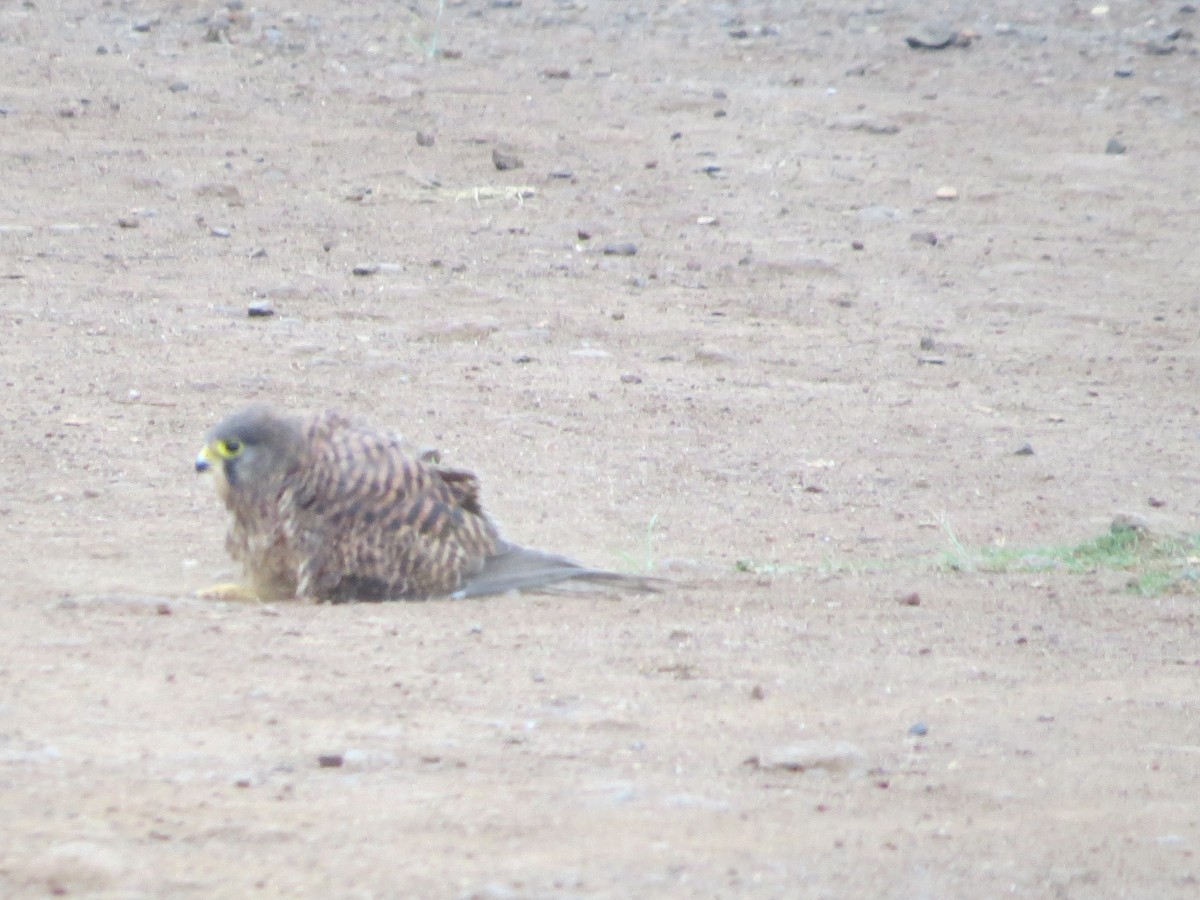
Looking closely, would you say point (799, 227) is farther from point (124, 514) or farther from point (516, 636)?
point (516, 636)

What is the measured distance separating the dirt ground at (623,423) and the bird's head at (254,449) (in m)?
0.42

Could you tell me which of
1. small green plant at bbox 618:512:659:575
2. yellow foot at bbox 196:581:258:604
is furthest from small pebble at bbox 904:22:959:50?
yellow foot at bbox 196:581:258:604

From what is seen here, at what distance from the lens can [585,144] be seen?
1169 cm

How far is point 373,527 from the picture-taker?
5180 millimetres

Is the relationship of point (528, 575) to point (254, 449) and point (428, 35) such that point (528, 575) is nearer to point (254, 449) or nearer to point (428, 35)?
point (254, 449)

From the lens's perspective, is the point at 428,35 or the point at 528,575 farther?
the point at 428,35

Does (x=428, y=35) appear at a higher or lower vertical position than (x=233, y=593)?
higher

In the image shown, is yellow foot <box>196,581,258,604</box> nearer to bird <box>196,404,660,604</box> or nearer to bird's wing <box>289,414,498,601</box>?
bird <box>196,404,660,604</box>

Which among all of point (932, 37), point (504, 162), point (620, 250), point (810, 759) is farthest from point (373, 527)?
point (932, 37)

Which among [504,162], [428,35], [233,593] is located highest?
[428,35]

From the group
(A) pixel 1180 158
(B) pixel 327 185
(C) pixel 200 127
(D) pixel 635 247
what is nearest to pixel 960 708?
(D) pixel 635 247

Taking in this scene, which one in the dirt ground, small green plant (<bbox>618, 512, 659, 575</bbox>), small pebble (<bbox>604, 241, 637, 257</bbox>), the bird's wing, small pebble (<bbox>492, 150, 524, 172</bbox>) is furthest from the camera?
small pebble (<bbox>492, 150, 524, 172</bbox>)

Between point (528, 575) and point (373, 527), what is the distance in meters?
0.44

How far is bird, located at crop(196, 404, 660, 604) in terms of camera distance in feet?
17.0
